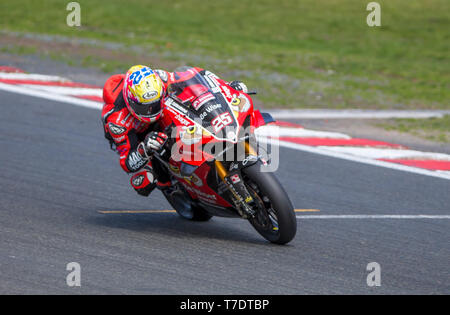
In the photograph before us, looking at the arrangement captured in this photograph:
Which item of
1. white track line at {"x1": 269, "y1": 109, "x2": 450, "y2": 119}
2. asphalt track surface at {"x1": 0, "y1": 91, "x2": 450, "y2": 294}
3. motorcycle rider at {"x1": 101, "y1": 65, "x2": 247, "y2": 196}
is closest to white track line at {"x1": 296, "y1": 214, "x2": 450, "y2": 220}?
asphalt track surface at {"x1": 0, "y1": 91, "x2": 450, "y2": 294}

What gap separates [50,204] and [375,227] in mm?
3026

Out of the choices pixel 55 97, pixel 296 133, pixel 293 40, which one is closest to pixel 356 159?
pixel 296 133

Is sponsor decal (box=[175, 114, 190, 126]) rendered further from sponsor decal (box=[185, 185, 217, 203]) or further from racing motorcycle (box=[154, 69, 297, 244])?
sponsor decal (box=[185, 185, 217, 203])

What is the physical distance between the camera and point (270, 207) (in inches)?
248

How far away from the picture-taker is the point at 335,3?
1013 inches

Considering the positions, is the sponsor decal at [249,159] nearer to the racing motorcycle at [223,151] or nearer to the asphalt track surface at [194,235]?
the racing motorcycle at [223,151]

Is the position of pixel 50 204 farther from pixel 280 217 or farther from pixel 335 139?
pixel 335 139

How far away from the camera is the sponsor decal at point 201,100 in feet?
20.5

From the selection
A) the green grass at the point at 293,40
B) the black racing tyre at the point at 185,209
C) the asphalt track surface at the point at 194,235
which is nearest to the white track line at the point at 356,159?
the asphalt track surface at the point at 194,235

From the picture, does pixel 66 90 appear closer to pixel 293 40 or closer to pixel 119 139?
pixel 119 139

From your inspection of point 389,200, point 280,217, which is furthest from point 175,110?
point 389,200

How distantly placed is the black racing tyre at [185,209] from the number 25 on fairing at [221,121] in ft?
3.95

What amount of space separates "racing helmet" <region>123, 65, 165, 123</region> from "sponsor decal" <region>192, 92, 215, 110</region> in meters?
0.28

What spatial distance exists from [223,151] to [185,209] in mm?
1360
